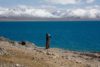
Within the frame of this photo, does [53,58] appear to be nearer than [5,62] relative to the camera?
No

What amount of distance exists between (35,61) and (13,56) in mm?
2067

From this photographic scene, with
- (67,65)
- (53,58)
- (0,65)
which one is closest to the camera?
(0,65)

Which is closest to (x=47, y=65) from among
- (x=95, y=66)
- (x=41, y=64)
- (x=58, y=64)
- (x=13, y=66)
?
(x=41, y=64)

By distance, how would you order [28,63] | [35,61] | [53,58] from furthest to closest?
1. [53,58]
2. [35,61]
3. [28,63]

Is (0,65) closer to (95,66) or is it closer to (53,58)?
(53,58)

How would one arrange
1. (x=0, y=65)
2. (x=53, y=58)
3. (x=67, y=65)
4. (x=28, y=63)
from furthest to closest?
(x=53, y=58) < (x=67, y=65) < (x=28, y=63) < (x=0, y=65)

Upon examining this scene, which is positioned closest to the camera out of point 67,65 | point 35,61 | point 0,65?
point 0,65

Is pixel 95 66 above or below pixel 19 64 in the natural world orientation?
below

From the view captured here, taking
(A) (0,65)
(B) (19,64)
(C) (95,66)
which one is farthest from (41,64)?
(C) (95,66)

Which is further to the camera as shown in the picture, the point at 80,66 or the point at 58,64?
the point at 80,66

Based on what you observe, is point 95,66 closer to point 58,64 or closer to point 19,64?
point 58,64

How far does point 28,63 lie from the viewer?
28141 millimetres

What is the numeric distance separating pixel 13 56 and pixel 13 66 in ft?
17.9

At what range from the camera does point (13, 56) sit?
1217 inches
